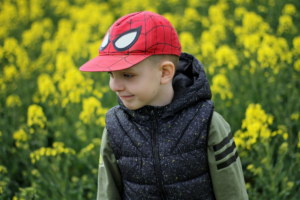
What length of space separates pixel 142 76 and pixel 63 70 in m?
2.93

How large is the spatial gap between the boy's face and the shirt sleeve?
15.4 inches

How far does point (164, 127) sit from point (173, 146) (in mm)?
116

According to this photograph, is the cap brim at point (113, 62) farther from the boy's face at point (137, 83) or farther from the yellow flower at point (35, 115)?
the yellow flower at point (35, 115)

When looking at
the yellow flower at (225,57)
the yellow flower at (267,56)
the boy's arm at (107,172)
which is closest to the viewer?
the boy's arm at (107,172)

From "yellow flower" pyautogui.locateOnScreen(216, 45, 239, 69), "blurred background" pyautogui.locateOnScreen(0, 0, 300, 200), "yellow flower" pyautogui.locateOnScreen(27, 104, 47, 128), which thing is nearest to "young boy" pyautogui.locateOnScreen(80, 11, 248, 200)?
"blurred background" pyautogui.locateOnScreen(0, 0, 300, 200)

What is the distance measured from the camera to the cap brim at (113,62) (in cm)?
121

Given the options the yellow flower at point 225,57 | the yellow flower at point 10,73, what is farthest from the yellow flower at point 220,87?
the yellow flower at point 10,73

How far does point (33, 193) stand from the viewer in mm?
1898

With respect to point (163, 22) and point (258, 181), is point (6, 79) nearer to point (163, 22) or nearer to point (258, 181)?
point (163, 22)

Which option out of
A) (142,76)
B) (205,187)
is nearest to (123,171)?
(205,187)

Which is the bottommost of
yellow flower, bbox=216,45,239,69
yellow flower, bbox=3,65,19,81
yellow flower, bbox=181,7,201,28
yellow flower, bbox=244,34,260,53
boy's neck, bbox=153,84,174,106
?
boy's neck, bbox=153,84,174,106

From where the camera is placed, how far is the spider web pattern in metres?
1.24

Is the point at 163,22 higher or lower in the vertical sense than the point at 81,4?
lower

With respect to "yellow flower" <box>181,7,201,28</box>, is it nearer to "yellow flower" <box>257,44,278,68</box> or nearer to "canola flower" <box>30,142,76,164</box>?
"yellow flower" <box>257,44,278,68</box>
